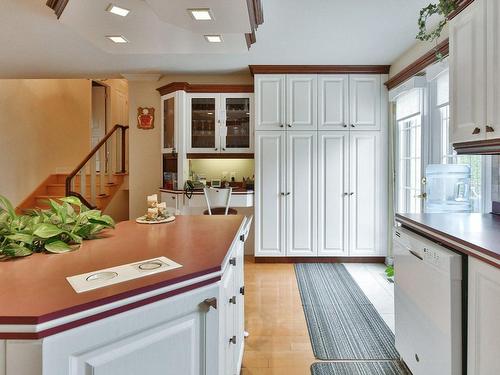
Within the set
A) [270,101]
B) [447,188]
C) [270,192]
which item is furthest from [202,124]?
[447,188]

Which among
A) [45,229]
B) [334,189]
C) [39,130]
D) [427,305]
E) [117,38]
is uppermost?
[117,38]

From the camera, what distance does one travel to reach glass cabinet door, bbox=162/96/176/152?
4527mm

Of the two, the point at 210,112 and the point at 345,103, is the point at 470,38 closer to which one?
the point at 345,103

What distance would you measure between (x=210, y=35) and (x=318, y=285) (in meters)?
2.63

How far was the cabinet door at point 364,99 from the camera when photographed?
13.8 ft

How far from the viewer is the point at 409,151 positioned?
3.72m

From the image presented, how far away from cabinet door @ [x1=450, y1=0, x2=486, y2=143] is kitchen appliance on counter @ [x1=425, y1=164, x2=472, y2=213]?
65 cm

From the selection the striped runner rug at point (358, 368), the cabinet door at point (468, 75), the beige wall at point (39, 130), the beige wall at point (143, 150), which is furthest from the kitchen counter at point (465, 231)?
the beige wall at point (39, 130)

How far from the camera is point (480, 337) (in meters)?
1.32

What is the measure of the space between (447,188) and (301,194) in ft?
5.71

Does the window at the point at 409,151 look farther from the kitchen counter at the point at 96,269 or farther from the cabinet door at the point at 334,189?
the kitchen counter at the point at 96,269

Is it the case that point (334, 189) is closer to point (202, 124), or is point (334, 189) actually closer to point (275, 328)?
point (202, 124)

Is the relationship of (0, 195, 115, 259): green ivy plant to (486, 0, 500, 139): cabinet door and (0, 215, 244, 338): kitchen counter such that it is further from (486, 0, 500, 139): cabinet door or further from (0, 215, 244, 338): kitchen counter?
(486, 0, 500, 139): cabinet door

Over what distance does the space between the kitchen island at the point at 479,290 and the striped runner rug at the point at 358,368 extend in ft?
2.30
